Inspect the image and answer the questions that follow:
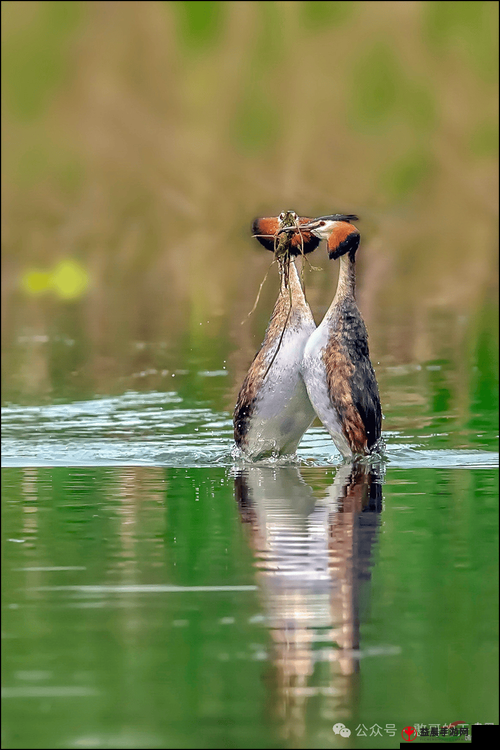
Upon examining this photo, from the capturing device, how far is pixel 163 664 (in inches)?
200

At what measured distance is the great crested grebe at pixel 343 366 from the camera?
948 cm

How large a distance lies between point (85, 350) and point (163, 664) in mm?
12390

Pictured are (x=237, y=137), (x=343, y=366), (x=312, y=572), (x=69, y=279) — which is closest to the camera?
(x=312, y=572)

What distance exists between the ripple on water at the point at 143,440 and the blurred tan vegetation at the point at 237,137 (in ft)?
56.8

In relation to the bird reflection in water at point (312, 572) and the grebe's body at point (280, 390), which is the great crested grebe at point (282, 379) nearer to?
the grebe's body at point (280, 390)

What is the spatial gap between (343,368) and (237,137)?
32.1 meters

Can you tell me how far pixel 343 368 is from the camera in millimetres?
9484

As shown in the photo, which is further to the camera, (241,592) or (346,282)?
(346,282)

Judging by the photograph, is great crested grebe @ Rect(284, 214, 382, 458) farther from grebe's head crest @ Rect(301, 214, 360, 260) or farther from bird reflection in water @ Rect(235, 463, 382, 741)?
bird reflection in water @ Rect(235, 463, 382, 741)

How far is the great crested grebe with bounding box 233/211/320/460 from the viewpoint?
31.9 feet

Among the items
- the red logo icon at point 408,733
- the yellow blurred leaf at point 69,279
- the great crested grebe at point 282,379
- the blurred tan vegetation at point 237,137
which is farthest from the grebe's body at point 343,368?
the yellow blurred leaf at point 69,279

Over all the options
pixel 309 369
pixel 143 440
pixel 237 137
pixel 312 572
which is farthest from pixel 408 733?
pixel 237 137

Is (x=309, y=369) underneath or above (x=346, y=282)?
underneath

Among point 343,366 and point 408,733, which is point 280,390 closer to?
point 343,366
